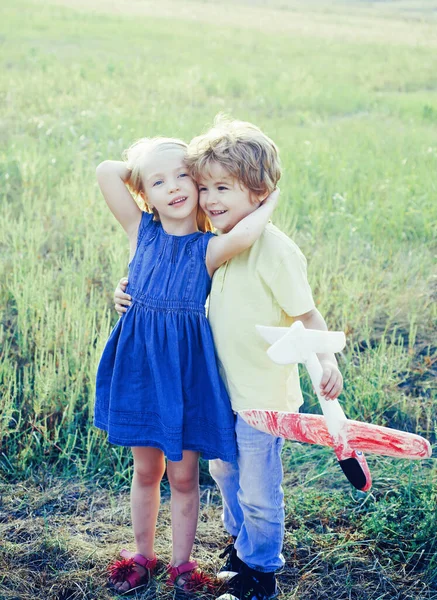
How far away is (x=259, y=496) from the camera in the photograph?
231cm

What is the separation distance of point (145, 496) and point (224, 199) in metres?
1.05

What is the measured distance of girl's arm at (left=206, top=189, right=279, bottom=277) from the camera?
2184 millimetres

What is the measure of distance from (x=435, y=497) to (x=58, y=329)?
191 centimetres

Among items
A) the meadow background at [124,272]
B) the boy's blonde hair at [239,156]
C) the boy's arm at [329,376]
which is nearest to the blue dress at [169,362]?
the boy's blonde hair at [239,156]

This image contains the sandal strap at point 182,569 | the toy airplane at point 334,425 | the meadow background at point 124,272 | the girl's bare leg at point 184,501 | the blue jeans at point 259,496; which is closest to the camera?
the toy airplane at point 334,425

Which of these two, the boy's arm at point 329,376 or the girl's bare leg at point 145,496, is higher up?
the boy's arm at point 329,376

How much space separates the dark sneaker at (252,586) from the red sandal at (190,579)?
0.08 meters

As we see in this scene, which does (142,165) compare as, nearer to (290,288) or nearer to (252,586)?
(290,288)

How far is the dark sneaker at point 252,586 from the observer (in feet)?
8.08

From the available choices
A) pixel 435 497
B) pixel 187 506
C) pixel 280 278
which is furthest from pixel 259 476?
pixel 435 497

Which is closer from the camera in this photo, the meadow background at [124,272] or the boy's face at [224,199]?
the boy's face at [224,199]

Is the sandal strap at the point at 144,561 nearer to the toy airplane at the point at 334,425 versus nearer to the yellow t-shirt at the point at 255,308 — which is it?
the yellow t-shirt at the point at 255,308

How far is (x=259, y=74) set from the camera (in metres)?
11.5

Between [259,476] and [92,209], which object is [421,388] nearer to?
[259,476]
